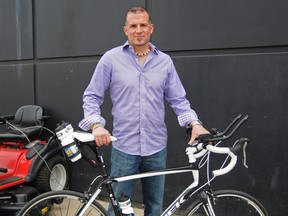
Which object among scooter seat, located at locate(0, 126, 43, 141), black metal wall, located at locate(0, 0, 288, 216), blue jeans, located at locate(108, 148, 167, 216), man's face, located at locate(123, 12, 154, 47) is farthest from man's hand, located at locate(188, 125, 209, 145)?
scooter seat, located at locate(0, 126, 43, 141)

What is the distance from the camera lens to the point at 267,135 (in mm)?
3422

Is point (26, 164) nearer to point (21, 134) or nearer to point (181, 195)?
point (21, 134)

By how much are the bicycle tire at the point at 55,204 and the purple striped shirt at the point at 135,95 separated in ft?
1.38

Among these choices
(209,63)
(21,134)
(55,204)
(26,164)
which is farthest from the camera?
(21,134)

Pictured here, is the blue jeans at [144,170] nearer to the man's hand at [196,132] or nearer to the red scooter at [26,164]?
the man's hand at [196,132]

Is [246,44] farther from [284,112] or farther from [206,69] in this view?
[284,112]

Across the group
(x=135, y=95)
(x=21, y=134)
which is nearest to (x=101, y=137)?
(x=135, y=95)

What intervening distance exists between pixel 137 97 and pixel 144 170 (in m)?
0.53

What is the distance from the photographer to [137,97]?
7.95ft

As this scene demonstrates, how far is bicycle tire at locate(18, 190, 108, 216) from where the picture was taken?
7.64ft

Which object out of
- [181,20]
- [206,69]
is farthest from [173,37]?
[206,69]

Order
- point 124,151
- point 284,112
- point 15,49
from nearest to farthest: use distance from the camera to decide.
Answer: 1. point 124,151
2. point 284,112
3. point 15,49

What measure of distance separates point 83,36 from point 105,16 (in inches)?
15.2

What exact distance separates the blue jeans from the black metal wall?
1228mm
